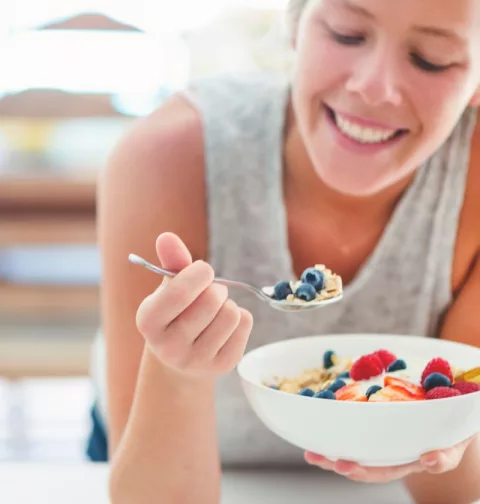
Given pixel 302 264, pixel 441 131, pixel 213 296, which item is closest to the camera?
pixel 213 296

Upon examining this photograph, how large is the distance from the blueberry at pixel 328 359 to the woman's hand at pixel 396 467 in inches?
5.4

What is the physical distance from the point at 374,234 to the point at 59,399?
1.70 m

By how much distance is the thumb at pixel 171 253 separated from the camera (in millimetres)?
530

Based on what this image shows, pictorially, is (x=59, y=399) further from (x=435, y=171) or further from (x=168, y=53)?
(x=435, y=171)

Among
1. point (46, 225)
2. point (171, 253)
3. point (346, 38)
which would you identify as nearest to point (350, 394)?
point (171, 253)

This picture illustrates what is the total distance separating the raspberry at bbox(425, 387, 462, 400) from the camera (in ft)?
2.02

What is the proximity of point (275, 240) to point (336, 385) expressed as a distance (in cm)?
22

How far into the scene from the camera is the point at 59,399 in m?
2.32

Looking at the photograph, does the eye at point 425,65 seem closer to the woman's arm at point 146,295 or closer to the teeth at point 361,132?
the teeth at point 361,132

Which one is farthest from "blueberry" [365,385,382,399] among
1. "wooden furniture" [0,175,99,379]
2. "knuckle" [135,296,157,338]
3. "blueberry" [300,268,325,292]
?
"wooden furniture" [0,175,99,379]

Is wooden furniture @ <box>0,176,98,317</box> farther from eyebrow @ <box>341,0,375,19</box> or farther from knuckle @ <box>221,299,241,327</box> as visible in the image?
knuckle @ <box>221,299,241,327</box>

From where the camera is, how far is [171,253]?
1.74 ft

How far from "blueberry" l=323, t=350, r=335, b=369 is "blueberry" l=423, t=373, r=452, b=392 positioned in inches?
4.9

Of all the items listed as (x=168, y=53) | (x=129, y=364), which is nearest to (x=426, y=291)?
(x=129, y=364)
